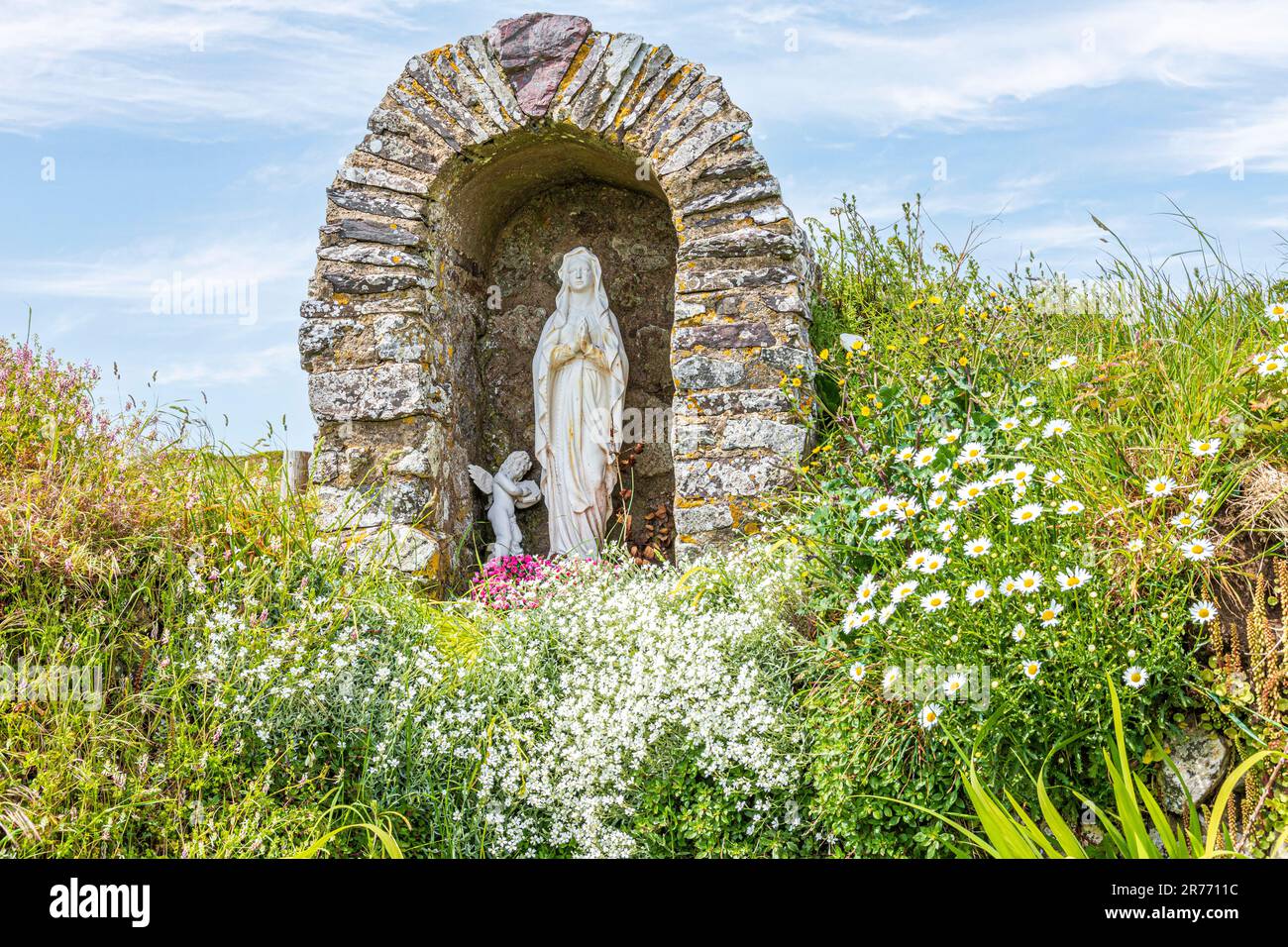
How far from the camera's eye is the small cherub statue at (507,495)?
6.30 metres

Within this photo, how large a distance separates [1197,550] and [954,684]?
2.63ft

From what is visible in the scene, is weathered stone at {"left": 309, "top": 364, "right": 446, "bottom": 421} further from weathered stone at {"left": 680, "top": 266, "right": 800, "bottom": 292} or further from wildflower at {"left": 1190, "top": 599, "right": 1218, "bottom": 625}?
wildflower at {"left": 1190, "top": 599, "right": 1218, "bottom": 625}

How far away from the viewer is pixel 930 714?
304 cm

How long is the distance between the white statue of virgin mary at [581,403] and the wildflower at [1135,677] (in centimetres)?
364

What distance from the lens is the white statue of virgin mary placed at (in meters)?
6.17

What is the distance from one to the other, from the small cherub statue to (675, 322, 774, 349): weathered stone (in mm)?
1548

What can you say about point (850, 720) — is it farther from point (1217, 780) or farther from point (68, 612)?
point (68, 612)

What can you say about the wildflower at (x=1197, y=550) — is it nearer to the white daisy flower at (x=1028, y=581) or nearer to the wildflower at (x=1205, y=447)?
the wildflower at (x=1205, y=447)

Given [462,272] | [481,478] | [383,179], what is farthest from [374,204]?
[481,478]

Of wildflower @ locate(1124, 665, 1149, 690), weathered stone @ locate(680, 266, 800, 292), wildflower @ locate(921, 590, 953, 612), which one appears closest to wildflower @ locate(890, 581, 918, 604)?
wildflower @ locate(921, 590, 953, 612)

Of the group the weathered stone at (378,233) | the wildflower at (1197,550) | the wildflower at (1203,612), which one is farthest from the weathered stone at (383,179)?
the wildflower at (1203,612)

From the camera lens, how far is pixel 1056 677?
296 centimetres

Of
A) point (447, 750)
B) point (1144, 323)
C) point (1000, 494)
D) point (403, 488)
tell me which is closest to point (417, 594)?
point (403, 488)

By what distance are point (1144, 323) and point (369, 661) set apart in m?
3.50
